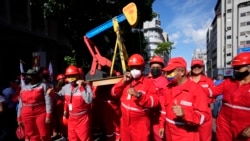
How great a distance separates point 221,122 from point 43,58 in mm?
6279

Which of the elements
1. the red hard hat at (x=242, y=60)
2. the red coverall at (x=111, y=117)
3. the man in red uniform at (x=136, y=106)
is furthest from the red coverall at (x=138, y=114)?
the red coverall at (x=111, y=117)

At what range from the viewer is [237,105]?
12.8 feet

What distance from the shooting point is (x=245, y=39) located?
65312 millimetres

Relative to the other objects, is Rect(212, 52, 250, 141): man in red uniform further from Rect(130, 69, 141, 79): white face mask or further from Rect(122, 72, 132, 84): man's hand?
Rect(122, 72, 132, 84): man's hand

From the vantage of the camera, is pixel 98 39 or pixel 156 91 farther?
pixel 98 39

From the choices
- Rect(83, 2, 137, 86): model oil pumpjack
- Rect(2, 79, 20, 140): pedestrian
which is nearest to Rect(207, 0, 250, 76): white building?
Rect(2, 79, 20, 140): pedestrian

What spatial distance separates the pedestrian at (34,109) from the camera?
17.4ft

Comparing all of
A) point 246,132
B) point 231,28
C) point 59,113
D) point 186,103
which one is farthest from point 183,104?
point 231,28

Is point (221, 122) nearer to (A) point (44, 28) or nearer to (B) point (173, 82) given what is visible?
(B) point (173, 82)

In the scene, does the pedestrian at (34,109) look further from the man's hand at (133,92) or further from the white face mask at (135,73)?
the man's hand at (133,92)

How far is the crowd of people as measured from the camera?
3.38 metres

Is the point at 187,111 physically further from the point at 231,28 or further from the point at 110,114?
the point at 231,28

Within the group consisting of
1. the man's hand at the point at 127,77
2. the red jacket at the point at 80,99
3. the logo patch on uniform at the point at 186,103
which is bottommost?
the red jacket at the point at 80,99

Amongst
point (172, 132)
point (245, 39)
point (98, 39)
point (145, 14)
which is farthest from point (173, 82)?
point (245, 39)
